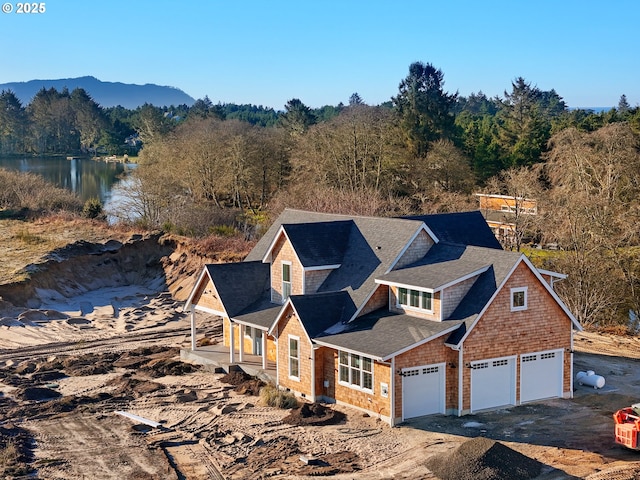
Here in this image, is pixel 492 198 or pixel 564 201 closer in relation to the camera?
pixel 564 201

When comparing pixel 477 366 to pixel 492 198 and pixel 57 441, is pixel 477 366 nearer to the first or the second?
pixel 57 441

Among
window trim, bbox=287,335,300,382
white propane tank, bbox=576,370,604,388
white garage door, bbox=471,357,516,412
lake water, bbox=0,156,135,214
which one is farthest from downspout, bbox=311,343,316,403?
lake water, bbox=0,156,135,214

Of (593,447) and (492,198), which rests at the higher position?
(492,198)

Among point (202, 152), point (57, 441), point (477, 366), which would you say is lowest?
point (57, 441)

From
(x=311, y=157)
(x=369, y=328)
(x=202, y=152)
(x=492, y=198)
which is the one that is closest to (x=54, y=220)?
(x=202, y=152)

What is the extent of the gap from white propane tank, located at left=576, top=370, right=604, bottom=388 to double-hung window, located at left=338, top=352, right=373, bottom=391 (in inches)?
307

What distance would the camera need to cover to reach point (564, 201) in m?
42.2

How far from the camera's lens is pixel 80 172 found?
391ft

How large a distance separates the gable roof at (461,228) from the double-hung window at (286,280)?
5057 millimetres

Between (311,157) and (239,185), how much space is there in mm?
7038

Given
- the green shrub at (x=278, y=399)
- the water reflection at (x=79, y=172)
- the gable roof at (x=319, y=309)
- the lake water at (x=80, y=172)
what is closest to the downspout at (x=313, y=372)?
the gable roof at (x=319, y=309)

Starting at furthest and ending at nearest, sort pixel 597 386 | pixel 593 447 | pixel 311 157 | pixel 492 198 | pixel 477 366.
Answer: pixel 311 157, pixel 492 198, pixel 597 386, pixel 477 366, pixel 593 447

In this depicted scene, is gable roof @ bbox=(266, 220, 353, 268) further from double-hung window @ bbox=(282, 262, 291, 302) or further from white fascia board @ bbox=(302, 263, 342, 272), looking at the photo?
double-hung window @ bbox=(282, 262, 291, 302)

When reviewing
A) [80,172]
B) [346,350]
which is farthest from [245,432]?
[80,172]
